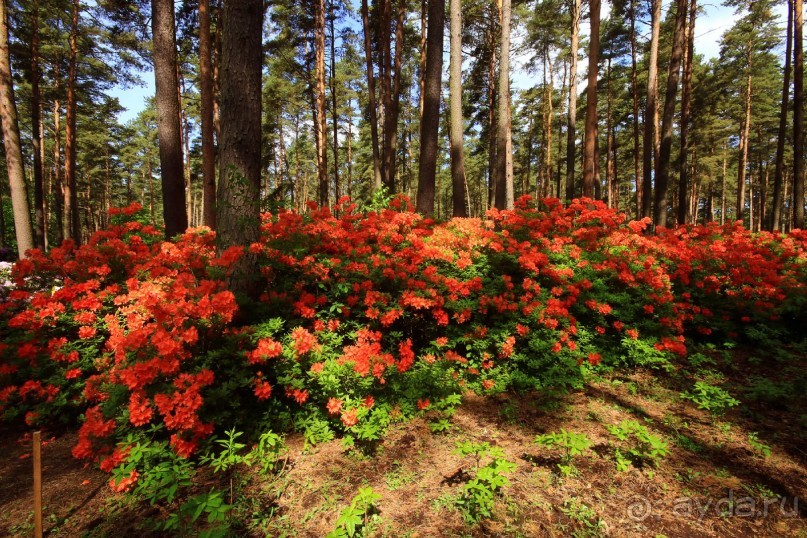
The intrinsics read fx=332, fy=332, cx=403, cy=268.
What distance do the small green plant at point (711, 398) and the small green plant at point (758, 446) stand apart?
39cm

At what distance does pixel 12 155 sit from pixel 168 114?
4.39 meters

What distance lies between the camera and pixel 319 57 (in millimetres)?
12383

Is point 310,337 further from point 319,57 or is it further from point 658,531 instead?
point 319,57

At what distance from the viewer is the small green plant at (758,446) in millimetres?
2895

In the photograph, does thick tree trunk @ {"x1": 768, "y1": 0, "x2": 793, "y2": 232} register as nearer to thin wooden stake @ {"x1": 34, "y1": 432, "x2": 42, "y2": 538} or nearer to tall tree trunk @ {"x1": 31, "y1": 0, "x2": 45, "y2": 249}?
thin wooden stake @ {"x1": 34, "y1": 432, "x2": 42, "y2": 538}

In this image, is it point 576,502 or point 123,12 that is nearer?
point 576,502

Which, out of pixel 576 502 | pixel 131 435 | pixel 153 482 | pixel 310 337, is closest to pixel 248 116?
pixel 310 337

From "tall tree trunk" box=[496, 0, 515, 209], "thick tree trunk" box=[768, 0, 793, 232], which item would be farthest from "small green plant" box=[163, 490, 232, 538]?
"thick tree trunk" box=[768, 0, 793, 232]

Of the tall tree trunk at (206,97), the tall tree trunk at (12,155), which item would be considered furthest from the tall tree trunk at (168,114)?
the tall tree trunk at (12,155)

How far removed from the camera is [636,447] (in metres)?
2.98

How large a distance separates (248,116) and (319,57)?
34.8 ft

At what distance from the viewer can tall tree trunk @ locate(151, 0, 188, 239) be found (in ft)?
20.1

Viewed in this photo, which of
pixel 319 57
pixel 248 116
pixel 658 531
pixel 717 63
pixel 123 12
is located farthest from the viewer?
pixel 717 63

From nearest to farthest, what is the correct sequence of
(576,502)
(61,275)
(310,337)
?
1. (576,502)
2. (310,337)
3. (61,275)
